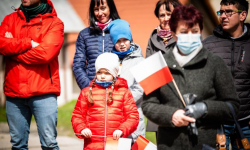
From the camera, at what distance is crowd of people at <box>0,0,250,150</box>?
3.34 m

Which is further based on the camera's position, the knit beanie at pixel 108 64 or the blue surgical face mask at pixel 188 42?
the knit beanie at pixel 108 64

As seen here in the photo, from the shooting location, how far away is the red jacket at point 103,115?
165 inches

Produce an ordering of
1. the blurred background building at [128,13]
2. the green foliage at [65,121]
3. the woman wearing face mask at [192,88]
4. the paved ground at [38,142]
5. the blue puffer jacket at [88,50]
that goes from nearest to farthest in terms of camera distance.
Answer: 1. the woman wearing face mask at [192,88]
2. the blue puffer jacket at [88,50]
3. the paved ground at [38,142]
4. the green foliage at [65,121]
5. the blurred background building at [128,13]

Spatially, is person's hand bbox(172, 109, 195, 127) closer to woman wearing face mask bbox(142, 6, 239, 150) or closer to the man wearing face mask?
woman wearing face mask bbox(142, 6, 239, 150)

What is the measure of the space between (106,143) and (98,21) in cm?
191

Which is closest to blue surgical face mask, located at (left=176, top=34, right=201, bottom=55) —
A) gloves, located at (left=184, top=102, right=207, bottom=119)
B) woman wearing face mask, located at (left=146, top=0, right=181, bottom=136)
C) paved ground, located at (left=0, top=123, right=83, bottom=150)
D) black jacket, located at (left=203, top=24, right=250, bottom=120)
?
gloves, located at (left=184, top=102, right=207, bottom=119)

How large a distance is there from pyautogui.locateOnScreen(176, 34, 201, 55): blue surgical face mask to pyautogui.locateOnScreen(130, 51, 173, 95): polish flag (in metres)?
0.19

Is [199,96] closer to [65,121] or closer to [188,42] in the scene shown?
[188,42]

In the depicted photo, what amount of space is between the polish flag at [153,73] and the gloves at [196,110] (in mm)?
307

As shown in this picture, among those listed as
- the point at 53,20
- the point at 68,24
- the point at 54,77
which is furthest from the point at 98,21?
the point at 68,24

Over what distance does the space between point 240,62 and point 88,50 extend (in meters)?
1.90

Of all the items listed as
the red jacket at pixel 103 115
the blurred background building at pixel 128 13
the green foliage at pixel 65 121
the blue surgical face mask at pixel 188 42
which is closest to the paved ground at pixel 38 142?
the green foliage at pixel 65 121

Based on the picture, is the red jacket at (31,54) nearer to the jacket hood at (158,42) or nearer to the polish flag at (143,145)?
the jacket hood at (158,42)

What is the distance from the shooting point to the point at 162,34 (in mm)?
5301
